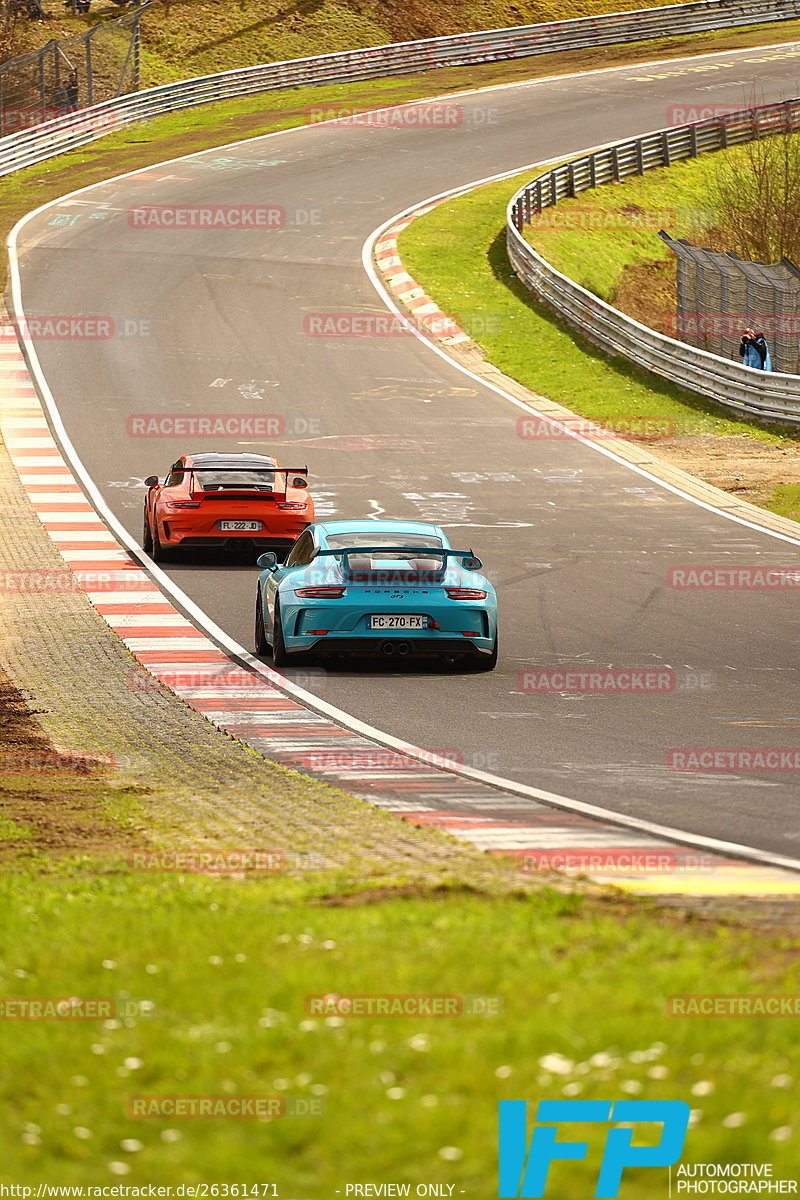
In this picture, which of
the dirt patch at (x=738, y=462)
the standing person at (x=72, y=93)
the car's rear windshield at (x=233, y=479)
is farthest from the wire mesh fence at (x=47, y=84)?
the car's rear windshield at (x=233, y=479)

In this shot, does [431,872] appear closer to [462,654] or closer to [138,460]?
[462,654]

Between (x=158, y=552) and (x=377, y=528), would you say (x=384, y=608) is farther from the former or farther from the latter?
(x=158, y=552)

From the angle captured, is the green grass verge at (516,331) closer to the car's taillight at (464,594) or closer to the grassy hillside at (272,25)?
the car's taillight at (464,594)

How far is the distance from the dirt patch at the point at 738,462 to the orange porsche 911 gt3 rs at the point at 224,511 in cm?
913

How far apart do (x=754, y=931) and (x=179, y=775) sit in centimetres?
554

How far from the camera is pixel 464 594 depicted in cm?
1548

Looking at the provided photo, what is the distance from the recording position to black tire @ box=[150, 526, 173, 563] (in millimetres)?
21562

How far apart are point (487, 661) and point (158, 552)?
7.44m

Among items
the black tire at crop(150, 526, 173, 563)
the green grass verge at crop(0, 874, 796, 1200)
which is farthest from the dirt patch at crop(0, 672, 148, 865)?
the black tire at crop(150, 526, 173, 563)

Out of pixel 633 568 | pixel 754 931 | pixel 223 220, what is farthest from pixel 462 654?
pixel 223 220

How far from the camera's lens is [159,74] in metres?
66.2

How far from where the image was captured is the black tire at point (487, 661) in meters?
15.7

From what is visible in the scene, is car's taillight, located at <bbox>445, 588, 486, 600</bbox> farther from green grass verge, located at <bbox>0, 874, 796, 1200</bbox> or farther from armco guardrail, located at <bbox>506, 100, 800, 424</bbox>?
armco guardrail, located at <bbox>506, 100, 800, 424</bbox>

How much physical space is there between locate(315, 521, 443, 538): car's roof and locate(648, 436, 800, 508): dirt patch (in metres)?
11.4
